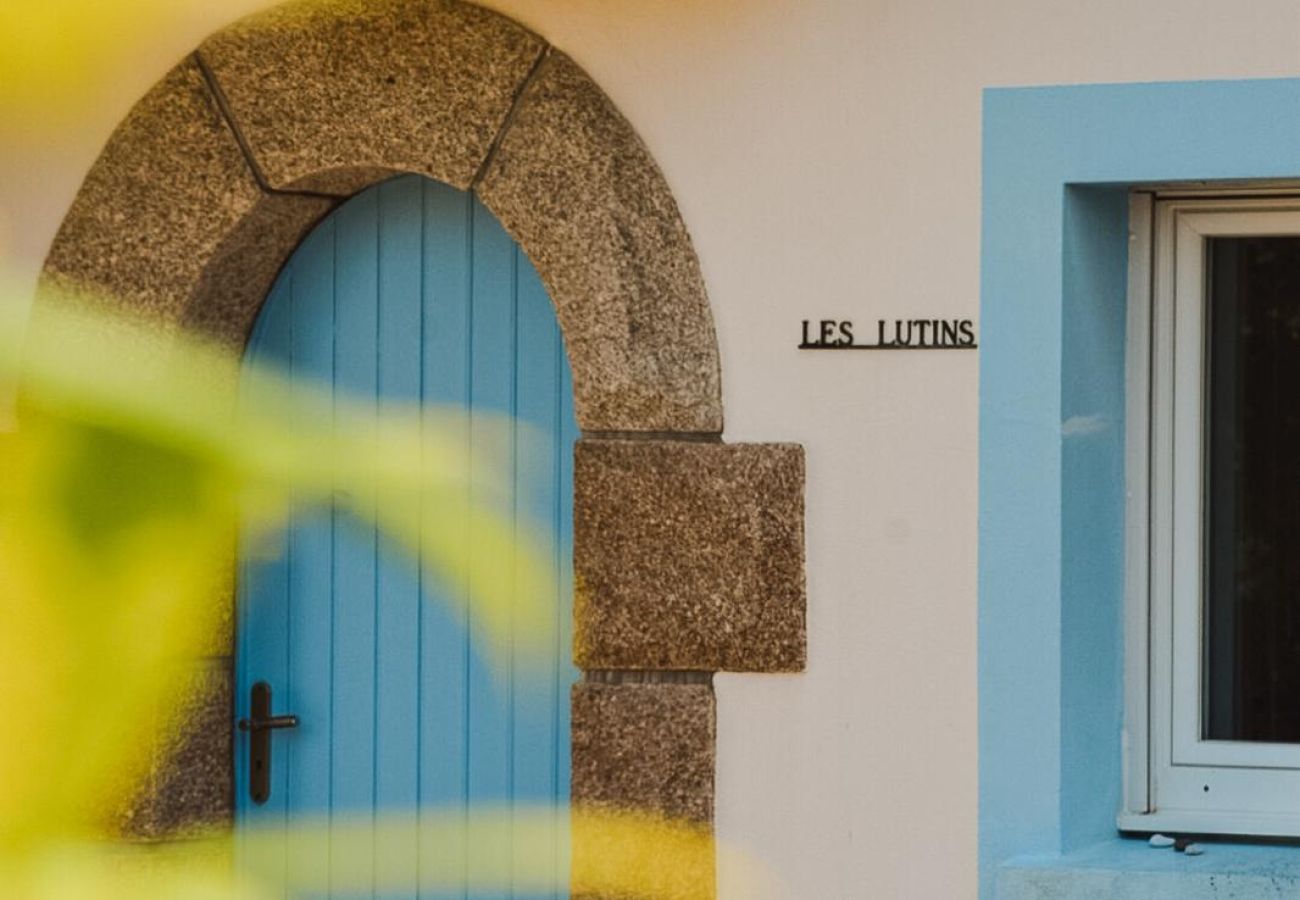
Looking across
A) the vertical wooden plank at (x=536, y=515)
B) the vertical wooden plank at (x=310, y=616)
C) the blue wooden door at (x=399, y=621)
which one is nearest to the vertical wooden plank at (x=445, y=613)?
the blue wooden door at (x=399, y=621)

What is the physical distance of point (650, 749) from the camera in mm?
5082

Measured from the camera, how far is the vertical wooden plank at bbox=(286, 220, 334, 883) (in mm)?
5578

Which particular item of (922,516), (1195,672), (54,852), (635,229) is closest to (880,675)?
(922,516)

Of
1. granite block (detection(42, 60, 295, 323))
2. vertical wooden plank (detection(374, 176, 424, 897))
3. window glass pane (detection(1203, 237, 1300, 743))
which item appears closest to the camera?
window glass pane (detection(1203, 237, 1300, 743))

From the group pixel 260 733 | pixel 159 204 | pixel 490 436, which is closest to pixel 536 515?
pixel 490 436

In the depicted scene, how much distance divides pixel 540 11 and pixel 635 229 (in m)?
0.50

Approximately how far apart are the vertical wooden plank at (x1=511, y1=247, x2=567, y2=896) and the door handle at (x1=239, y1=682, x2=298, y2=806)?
53 cm

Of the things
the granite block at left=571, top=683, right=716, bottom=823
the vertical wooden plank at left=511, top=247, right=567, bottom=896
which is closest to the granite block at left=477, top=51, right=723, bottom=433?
the vertical wooden plank at left=511, top=247, right=567, bottom=896

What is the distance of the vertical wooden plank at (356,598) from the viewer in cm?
555

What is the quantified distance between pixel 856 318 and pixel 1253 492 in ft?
2.84

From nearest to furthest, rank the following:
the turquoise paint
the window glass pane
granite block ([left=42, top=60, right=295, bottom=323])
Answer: the turquoise paint → the window glass pane → granite block ([left=42, top=60, right=295, bottom=323])

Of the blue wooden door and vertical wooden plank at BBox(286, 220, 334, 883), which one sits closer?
the blue wooden door

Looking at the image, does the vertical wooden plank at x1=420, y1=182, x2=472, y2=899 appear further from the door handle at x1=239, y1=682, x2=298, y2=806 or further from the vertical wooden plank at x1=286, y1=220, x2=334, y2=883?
the door handle at x1=239, y1=682, x2=298, y2=806

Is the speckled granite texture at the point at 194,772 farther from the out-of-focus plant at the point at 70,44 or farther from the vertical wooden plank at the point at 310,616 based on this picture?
the out-of-focus plant at the point at 70,44
